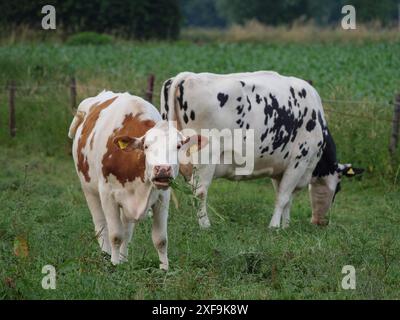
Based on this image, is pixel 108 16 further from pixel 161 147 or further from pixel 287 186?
pixel 161 147

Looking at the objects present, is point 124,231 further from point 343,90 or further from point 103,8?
point 103,8

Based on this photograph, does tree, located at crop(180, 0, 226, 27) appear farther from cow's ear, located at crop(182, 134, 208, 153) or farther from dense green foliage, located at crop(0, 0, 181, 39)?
cow's ear, located at crop(182, 134, 208, 153)

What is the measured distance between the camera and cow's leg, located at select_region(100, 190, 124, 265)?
7734mm

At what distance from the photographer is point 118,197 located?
7.66 meters

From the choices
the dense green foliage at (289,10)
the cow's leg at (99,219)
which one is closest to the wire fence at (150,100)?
the cow's leg at (99,219)

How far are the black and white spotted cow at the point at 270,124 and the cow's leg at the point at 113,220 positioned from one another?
1995 millimetres

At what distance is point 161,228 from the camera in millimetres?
7688

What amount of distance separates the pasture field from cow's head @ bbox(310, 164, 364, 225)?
0.26 meters

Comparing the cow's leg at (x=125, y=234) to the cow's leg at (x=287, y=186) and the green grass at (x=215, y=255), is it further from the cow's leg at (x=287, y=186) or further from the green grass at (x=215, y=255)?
the cow's leg at (x=287, y=186)

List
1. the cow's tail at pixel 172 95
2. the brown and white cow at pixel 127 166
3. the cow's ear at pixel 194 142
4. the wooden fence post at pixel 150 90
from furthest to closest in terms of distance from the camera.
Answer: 1. the wooden fence post at pixel 150 90
2. the cow's tail at pixel 172 95
3. the cow's ear at pixel 194 142
4. the brown and white cow at pixel 127 166

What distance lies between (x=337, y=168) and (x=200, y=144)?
4203 millimetres

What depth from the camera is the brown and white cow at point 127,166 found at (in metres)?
7.07
